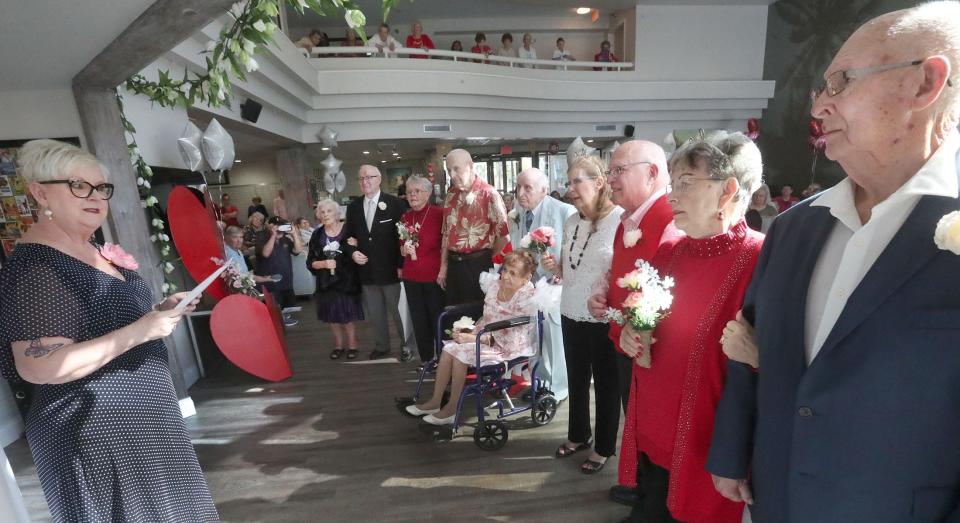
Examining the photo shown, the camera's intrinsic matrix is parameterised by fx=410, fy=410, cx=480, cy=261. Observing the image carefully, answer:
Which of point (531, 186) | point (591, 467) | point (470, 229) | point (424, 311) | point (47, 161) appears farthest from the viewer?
point (424, 311)

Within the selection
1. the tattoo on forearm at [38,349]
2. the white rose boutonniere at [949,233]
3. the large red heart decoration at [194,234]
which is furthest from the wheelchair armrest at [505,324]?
the large red heart decoration at [194,234]

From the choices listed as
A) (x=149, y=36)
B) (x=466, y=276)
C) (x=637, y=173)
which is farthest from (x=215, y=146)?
(x=637, y=173)

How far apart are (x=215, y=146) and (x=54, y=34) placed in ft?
6.24

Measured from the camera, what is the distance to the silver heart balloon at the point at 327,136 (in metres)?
8.45

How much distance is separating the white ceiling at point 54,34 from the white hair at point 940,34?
2.63 metres

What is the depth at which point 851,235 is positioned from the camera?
91 centimetres

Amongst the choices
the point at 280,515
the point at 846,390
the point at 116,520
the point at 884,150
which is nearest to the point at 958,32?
the point at 884,150

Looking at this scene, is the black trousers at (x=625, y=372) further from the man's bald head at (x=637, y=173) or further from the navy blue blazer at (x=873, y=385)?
the navy blue blazer at (x=873, y=385)

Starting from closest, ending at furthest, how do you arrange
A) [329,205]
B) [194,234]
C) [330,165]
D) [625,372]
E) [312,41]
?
[625,372] → [194,234] → [329,205] → [330,165] → [312,41]

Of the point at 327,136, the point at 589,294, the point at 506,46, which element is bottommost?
the point at 589,294

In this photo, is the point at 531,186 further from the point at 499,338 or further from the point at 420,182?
the point at 499,338

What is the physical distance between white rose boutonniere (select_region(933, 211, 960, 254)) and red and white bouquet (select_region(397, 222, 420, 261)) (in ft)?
10.7

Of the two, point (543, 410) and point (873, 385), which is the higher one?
point (873, 385)

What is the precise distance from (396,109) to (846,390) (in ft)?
30.7
